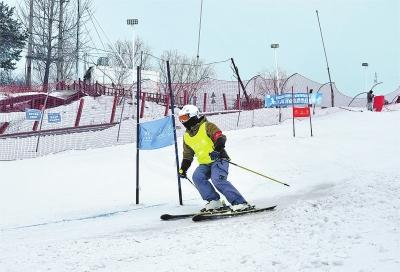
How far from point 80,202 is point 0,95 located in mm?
23347

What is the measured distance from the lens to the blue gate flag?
8.71m

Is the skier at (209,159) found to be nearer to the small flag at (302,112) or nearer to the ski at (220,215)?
the ski at (220,215)

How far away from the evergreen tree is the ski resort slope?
91.3 ft

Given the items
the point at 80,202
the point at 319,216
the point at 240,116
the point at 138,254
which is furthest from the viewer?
the point at 240,116

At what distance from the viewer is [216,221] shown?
6.65 metres

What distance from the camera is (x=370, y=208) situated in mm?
6328

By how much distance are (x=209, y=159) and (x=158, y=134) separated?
1.70 meters

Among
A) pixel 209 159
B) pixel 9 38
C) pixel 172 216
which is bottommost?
pixel 172 216

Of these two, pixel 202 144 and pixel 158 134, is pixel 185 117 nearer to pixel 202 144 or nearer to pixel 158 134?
pixel 202 144

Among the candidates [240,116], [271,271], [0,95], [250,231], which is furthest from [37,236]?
[0,95]

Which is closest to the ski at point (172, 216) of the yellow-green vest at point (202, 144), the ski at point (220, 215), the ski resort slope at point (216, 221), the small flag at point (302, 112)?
the ski resort slope at point (216, 221)

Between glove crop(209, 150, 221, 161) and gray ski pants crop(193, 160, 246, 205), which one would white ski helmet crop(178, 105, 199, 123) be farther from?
gray ski pants crop(193, 160, 246, 205)

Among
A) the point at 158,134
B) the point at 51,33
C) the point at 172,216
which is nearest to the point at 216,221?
the point at 172,216

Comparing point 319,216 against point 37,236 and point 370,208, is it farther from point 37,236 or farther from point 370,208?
point 37,236
